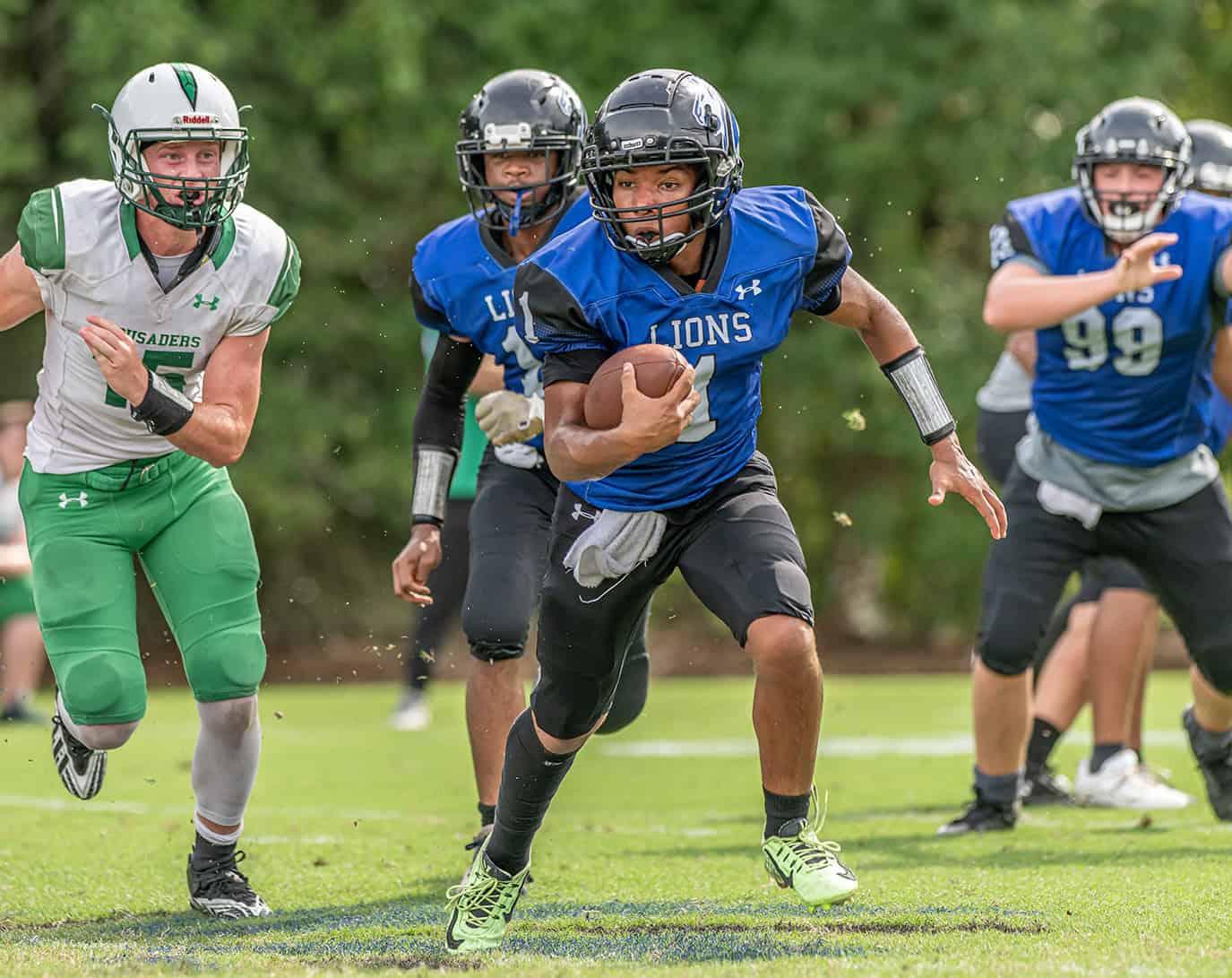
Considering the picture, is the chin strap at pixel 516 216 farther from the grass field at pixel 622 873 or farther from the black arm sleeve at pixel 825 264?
the grass field at pixel 622 873

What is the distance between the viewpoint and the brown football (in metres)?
3.73

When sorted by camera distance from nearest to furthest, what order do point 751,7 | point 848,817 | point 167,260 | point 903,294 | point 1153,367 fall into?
point 167,260 < point 1153,367 < point 848,817 < point 903,294 < point 751,7

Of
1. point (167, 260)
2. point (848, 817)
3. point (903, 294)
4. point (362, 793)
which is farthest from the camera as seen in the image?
point (903, 294)

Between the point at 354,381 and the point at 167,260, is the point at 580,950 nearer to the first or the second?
the point at 167,260

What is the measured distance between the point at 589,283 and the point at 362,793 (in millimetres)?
3731

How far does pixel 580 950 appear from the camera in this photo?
389cm

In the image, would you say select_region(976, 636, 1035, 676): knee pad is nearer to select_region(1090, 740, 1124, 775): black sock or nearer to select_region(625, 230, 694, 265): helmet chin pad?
select_region(1090, 740, 1124, 775): black sock

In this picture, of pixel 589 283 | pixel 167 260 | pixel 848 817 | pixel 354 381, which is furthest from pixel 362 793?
pixel 354 381

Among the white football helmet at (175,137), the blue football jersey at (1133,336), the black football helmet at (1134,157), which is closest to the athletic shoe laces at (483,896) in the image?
the white football helmet at (175,137)

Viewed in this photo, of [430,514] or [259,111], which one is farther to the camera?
[259,111]

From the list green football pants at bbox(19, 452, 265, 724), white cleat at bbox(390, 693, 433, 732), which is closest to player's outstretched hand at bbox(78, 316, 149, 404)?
green football pants at bbox(19, 452, 265, 724)

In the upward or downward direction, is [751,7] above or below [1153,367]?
above

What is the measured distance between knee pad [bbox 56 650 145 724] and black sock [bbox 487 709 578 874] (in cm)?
102

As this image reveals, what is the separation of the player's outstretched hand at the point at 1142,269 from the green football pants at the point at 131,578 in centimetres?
243
